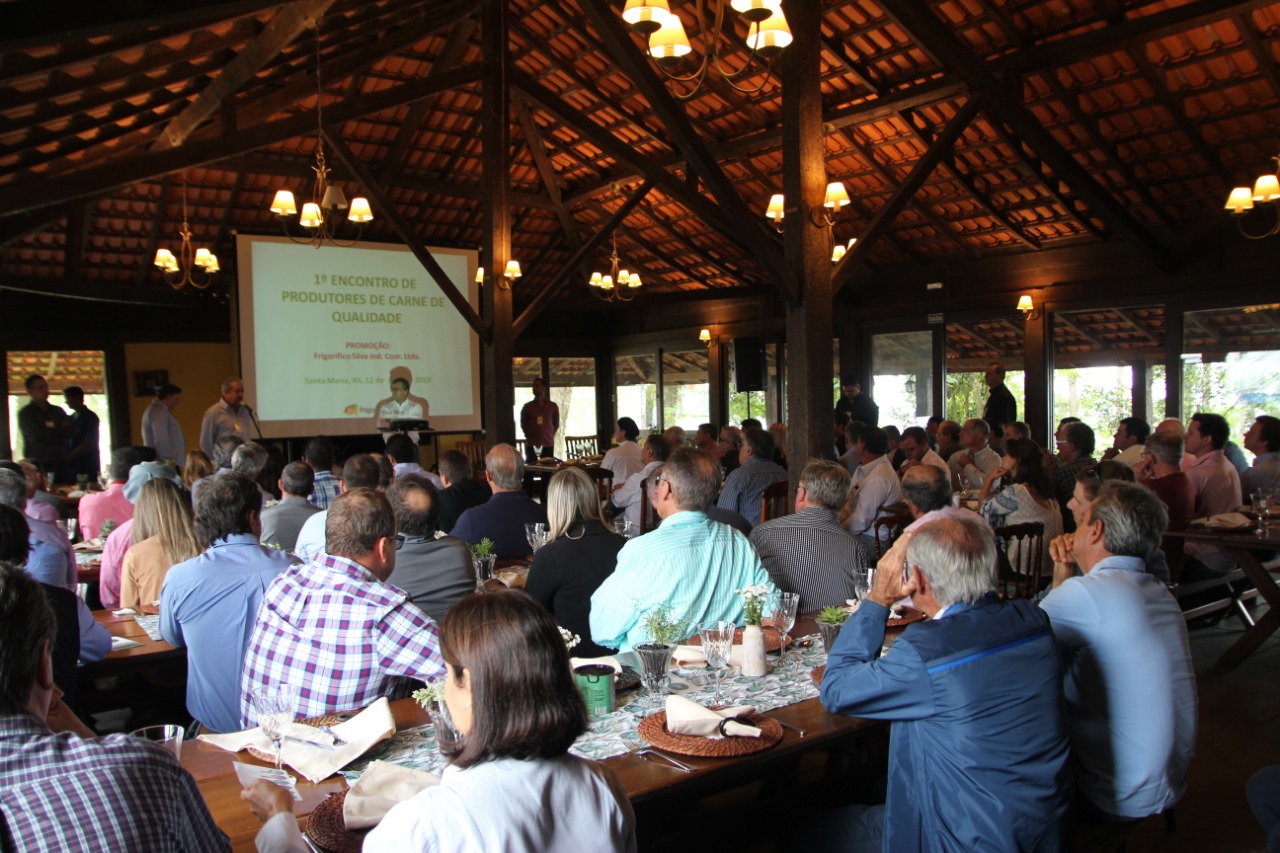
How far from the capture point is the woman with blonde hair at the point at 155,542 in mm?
3799

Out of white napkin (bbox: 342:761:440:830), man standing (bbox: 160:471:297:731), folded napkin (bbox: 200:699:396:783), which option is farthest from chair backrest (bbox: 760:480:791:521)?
white napkin (bbox: 342:761:440:830)

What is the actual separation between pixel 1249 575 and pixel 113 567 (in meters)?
5.84

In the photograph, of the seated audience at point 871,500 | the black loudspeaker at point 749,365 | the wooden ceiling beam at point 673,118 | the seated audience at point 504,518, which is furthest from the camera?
the black loudspeaker at point 749,365

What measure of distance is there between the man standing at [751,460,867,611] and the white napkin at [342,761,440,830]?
197cm

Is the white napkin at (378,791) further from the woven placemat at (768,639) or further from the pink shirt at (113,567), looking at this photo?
the pink shirt at (113,567)

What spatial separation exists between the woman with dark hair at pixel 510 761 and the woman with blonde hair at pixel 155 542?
9.60ft

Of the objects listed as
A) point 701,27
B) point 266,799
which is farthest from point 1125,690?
point 701,27

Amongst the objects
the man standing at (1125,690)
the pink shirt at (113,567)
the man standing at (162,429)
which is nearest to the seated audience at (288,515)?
the pink shirt at (113,567)

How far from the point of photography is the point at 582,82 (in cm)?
1112

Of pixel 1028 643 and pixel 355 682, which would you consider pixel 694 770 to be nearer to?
pixel 1028 643

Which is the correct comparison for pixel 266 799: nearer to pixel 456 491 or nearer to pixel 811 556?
pixel 811 556

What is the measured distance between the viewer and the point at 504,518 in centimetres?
453

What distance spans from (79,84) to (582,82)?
6.19 m

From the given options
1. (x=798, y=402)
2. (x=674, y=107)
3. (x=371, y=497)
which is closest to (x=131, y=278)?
(x=674, y=107)
